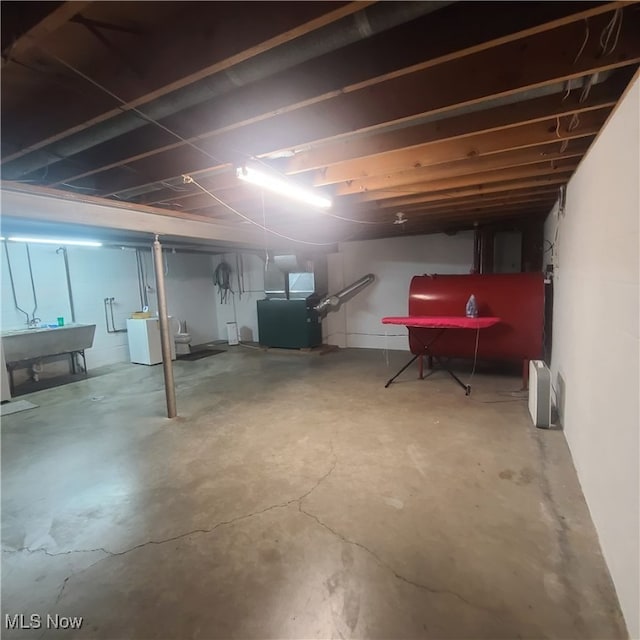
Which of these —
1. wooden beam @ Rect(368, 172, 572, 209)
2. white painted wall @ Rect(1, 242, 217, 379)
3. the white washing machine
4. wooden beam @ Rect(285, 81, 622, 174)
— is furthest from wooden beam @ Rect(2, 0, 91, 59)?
the white washing machine

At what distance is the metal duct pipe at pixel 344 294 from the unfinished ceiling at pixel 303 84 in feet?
12.7

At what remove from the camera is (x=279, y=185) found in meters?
2.54

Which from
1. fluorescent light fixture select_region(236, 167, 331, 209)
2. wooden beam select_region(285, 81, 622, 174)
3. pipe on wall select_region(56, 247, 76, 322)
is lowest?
pipe on wall select_region(56, 247, 76, 322)

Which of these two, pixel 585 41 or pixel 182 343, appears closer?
pixel 585 41

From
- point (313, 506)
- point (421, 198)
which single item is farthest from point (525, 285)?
point (313, 506)

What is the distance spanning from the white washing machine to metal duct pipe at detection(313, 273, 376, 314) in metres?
2.90

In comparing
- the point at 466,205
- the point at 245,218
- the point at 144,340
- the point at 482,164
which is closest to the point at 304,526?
the point at 482,164

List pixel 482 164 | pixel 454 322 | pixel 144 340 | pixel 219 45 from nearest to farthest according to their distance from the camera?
pixel 219 45, pixel 482 164, pixel 454 322, pixel 144 340

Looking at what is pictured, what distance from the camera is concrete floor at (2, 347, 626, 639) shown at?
1.48 meters

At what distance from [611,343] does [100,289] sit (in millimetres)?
6950

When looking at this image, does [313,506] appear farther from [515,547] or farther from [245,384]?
[245,384]

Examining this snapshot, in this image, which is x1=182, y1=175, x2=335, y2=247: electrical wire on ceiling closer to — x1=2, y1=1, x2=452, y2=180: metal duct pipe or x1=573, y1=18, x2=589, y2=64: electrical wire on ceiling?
x1=2, y1=1, x2=452, y2=180: metal duct pipe

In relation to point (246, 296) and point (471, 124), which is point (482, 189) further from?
point (246, 296)

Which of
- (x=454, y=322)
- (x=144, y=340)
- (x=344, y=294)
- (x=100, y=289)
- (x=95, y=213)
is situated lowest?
(x=144, y=340)
